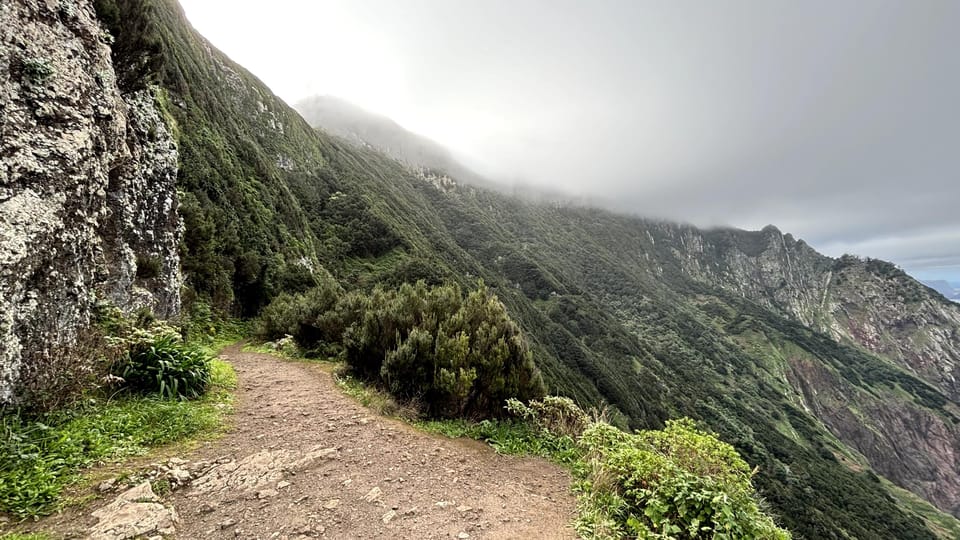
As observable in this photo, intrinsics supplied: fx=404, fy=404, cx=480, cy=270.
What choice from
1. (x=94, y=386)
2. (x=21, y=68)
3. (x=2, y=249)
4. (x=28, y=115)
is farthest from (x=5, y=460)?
(x=21, y=68)

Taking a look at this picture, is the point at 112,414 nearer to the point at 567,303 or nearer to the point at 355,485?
the point at 355,485

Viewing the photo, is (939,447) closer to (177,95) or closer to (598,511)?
(598,511)

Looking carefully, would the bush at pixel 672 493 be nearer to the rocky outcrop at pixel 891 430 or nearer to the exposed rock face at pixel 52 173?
the exposed rock face at pixel 52 173

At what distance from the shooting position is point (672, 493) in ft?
14.6

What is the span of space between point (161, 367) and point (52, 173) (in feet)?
10.4

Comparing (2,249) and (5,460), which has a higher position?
(2,249)

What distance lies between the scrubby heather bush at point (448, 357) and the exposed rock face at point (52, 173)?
4.80 m

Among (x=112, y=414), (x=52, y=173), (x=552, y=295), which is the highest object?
(x=52, y=173)

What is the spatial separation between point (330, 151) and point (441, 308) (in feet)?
240

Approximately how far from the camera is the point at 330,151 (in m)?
74.0

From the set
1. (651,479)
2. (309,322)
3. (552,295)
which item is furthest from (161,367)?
(552,295)

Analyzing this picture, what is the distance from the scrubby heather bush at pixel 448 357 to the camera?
24.8ft

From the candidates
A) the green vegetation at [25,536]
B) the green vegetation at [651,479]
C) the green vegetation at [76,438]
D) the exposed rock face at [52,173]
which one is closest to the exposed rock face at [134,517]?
the green vegetation at [25,536]

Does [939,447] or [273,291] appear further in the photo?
[939,447]
